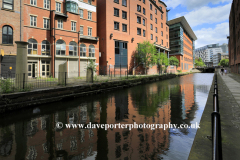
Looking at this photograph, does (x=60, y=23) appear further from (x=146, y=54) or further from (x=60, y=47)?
(x=146, y=54)

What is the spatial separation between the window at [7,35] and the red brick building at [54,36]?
5.79 ft

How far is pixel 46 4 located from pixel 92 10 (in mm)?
8398

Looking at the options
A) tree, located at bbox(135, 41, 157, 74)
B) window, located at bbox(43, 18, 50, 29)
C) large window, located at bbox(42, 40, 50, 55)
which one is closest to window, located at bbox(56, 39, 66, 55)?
large window, located at bbox(42, 40, 50, 55)

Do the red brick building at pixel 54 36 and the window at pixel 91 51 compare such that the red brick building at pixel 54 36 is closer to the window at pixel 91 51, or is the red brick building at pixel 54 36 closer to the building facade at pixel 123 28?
the window at pixel 91 51

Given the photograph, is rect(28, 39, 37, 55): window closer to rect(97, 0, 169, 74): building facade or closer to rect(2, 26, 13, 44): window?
rect(2, 26, 13, 44): window

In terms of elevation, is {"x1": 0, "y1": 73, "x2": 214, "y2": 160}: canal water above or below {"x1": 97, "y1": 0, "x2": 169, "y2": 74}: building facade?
below

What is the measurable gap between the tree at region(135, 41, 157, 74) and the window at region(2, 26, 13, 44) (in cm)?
2434

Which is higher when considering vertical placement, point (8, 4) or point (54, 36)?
point (8, 4)

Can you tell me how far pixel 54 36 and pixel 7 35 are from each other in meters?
5.82

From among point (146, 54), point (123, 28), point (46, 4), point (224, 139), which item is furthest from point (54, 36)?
point (224, 139)

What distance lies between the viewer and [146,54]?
3547 centimetres

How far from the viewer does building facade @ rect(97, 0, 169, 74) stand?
3038 cm

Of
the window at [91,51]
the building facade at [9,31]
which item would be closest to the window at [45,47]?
the building facade at [9,31]

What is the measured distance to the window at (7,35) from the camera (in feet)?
62.1
